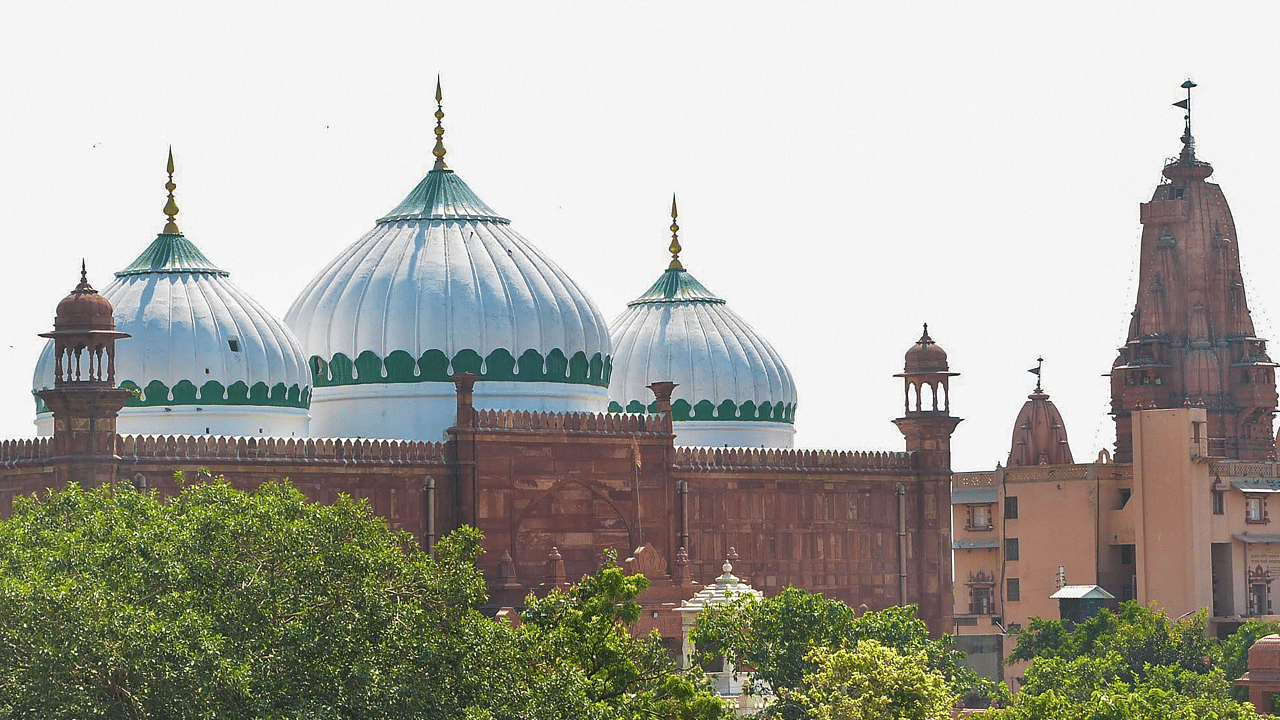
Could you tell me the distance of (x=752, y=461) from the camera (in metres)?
39.8

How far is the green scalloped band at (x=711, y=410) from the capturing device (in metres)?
44.3

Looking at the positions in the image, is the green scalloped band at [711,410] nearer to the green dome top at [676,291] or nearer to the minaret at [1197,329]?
the green dome top at [676,291]

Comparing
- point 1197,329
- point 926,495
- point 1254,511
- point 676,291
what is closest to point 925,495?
point 926,495

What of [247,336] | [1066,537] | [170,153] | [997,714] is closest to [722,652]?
[997,714]

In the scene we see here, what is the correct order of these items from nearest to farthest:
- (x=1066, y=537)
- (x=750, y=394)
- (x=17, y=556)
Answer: (x=17, y=556), (x=750, y=394), (x=1066, y=537)

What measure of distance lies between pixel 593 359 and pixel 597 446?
2291 millimetres

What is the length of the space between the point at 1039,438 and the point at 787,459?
3229cm

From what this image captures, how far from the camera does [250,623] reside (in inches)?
893

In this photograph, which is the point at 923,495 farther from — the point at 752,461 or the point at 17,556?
the point at 17,556

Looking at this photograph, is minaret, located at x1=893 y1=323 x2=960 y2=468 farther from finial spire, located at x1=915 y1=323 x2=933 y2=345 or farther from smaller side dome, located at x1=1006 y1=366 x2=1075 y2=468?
smaller side dome, located at x1=1006 y1=366 x2=1075 y2=468

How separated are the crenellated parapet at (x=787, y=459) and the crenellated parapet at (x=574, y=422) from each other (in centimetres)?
92

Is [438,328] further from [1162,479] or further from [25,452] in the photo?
[1162,479]

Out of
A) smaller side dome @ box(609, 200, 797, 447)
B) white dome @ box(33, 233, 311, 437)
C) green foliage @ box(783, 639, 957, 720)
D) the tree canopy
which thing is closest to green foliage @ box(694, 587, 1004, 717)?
green foliage @ box(783, 639, 957, 720)

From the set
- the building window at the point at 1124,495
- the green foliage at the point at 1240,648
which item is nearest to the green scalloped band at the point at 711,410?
the green foliage at the point at 1240,648
